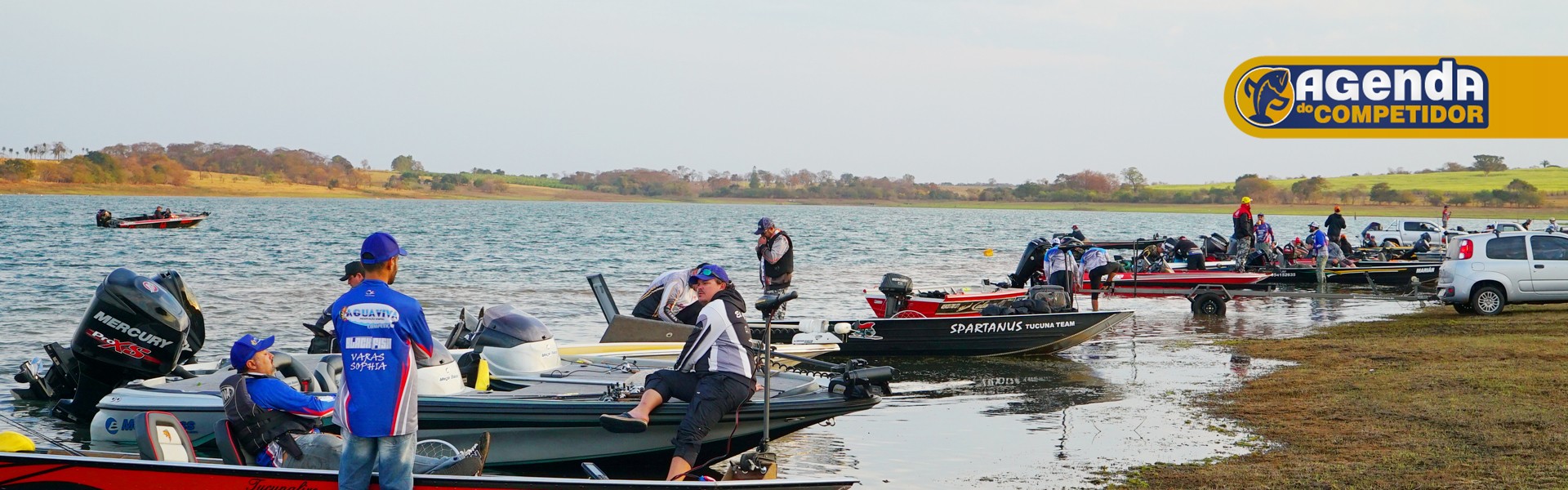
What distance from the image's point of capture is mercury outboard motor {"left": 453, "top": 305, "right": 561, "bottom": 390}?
10648 mm

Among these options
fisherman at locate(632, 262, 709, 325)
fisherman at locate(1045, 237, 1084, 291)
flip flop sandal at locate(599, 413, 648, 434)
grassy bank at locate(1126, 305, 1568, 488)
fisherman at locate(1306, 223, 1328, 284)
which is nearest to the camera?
grassy bank at locate(1126, 305, 1568, 488)

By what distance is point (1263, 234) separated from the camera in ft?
94.9

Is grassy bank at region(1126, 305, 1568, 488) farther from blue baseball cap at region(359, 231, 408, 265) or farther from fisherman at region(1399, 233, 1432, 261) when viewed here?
fisherman at region(1399, 233, 1432, 261)

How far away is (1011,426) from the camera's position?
35.7 feet

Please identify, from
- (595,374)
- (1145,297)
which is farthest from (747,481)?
(1145,297)

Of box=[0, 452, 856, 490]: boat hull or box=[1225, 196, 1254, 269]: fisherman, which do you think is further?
box=[1225, 196, 1254, 269]: fisherman

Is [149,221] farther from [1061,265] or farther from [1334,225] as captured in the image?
[1061,265]

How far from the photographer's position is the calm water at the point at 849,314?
384 inches

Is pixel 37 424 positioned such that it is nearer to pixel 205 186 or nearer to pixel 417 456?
pixel 417 456

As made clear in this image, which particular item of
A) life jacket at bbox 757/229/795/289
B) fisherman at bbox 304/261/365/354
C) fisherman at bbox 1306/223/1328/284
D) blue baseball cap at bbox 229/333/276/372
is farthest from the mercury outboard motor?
fisherman at bbox 1306/223/1328/284

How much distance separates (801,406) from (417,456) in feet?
10.1

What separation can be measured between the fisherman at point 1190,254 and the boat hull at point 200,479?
20.6 meters

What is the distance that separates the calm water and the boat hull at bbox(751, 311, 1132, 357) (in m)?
0.17

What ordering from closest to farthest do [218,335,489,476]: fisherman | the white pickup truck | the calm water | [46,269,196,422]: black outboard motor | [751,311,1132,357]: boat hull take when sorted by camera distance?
1. [218,335,489,476]: fisherman
2. the calm water
3. [46,269,196,422]: black outboard motor
4. [751,311,1132,357]: boat hull
5. the white pickup truck
